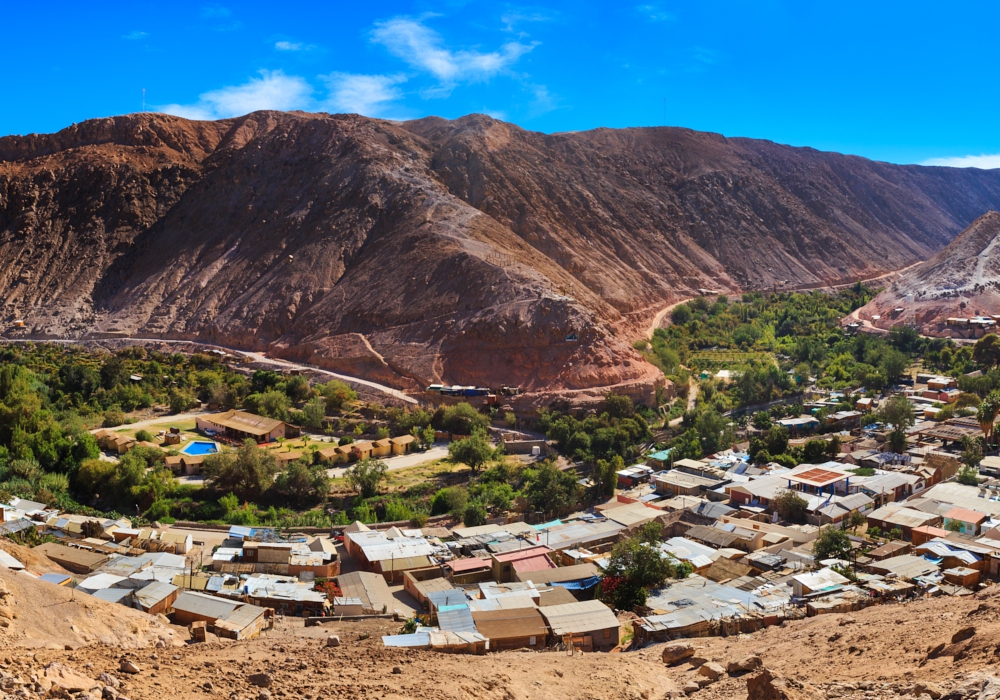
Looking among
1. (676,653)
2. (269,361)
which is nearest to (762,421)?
(676,653)

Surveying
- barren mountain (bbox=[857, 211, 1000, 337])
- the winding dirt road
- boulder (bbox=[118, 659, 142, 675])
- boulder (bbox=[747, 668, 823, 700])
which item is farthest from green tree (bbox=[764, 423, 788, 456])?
boulder (bbox=[118, 659, 142, 675])

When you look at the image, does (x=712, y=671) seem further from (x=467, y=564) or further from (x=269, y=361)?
(x=269, y=361)

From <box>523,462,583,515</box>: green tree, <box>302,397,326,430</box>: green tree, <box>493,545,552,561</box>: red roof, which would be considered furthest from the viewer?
<box>302,397,326,430</box>: green tree

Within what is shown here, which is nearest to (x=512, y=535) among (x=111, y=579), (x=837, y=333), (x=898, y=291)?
(x=111, y=579)

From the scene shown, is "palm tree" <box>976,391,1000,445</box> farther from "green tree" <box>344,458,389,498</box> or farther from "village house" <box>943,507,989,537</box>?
"green tree" <box>344,458,389,498</box>

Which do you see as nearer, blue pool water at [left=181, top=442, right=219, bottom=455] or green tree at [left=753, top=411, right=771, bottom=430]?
blue pool water at [left=181, top=442, right=219, bottom=455]
